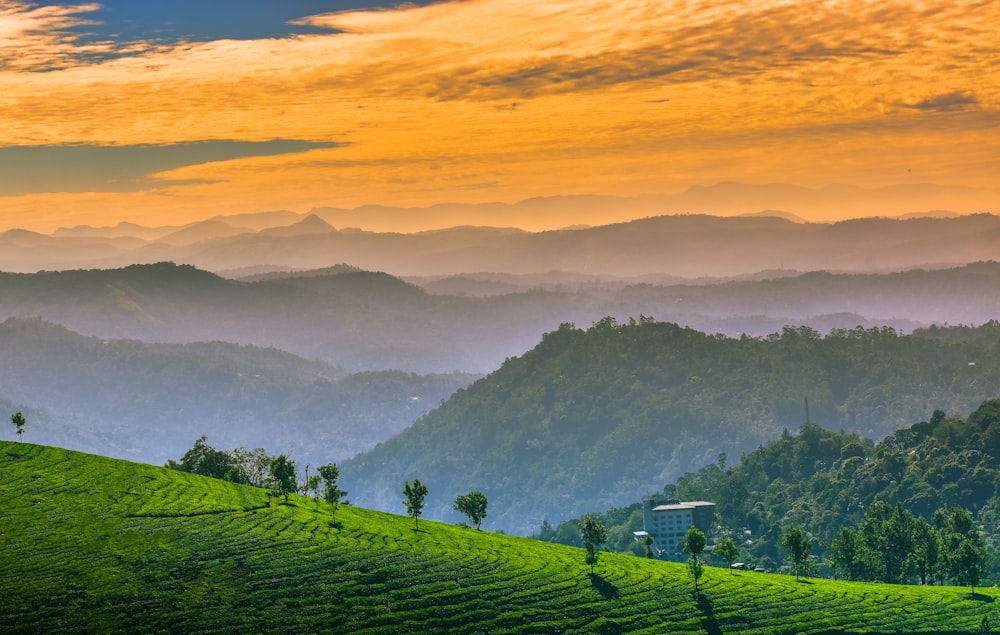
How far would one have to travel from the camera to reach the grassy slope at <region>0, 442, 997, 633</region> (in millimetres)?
104875

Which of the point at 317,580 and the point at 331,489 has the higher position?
the point at 331,489

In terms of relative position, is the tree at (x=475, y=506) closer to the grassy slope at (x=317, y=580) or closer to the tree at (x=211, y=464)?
the grassy slope at (x=317, y=580)

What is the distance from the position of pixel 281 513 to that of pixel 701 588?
4327cm

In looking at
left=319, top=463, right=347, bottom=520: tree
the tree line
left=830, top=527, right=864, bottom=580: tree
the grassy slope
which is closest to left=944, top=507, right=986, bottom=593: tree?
the grassy slope

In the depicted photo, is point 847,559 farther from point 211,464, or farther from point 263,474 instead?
point 211,464

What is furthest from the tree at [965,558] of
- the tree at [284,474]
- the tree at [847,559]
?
the tree at [284,474]

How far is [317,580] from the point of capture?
11206 cm

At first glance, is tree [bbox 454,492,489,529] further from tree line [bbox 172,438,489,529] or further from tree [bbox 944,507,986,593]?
tree [bbox 944,507,986,593]

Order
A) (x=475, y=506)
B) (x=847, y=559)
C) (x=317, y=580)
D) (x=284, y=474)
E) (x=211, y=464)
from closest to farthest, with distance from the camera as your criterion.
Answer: (x=317, y=580)
(x=284, y=474)
(x=847, y=559)
(x=475, y=506)
(x=211, y=464)

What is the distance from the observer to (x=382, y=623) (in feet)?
350

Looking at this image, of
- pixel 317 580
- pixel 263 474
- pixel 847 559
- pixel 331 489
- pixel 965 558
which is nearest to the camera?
pixel 317 580

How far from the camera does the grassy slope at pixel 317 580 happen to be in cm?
10488

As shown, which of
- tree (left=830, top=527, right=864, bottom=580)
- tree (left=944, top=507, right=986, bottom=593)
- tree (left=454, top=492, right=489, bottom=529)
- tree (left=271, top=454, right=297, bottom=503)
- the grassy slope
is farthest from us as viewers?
tree (left=454, top=492, right=489, bottom=529)

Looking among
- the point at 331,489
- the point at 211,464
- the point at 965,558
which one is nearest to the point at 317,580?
the point at 331,489
